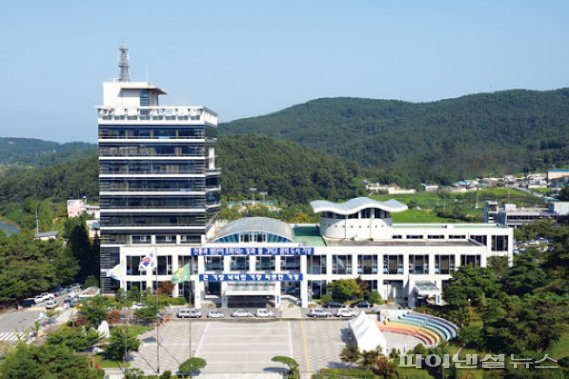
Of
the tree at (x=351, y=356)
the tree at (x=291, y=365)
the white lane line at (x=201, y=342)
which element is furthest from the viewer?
the white lane line at (x=201, y=342)

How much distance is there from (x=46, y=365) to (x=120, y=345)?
5357mm

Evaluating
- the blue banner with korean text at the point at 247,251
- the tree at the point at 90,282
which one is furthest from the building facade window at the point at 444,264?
the tree at the point at 90,282

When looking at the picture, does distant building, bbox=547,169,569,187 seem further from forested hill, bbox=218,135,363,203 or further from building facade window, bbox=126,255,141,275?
building facade window, bbox=126,255,141,275

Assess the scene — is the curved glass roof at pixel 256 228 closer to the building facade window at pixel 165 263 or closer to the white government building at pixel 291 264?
the white government building at pixel 291 264

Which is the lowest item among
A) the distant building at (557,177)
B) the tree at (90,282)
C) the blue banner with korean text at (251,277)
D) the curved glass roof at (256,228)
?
the tree at (90,282)

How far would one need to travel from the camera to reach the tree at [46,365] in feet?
92.3

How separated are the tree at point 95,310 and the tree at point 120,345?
5.30 metres

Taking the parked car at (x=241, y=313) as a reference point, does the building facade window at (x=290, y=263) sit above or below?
above

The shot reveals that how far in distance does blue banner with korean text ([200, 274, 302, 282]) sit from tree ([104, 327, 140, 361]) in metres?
11.8

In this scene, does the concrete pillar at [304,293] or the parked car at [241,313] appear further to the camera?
the concrete pillar at [304,293]

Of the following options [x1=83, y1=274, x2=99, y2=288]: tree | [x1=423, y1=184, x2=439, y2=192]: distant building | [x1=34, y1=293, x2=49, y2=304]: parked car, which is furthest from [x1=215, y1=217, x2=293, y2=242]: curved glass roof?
[x1=423, y1=184, x2=439, y2=192]: distant building

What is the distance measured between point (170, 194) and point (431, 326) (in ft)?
74.1

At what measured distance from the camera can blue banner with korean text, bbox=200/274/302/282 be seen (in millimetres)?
45625

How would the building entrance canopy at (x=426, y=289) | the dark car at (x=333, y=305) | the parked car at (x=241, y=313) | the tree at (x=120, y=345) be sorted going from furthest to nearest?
the dark car at (x=333, y=305)
the building entrance canopy at (x=426, y=289)
the parked car at (x=241, y=313)
the tree at (x=120, y=345)
